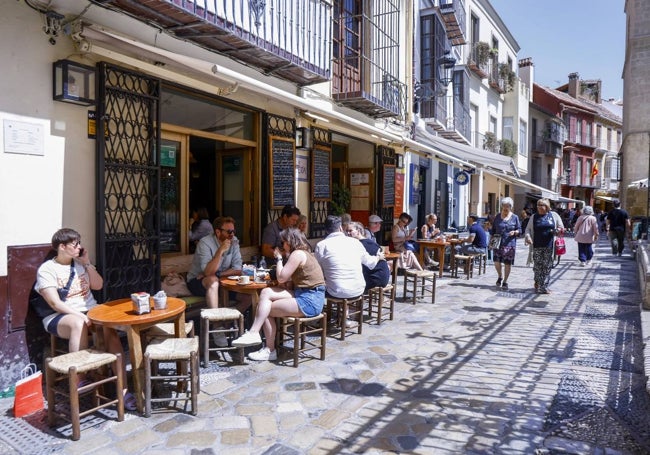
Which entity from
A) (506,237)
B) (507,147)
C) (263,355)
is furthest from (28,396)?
(507,147)

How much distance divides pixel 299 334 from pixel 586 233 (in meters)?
10.3

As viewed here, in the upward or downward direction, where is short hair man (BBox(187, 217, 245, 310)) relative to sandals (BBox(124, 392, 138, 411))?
upward

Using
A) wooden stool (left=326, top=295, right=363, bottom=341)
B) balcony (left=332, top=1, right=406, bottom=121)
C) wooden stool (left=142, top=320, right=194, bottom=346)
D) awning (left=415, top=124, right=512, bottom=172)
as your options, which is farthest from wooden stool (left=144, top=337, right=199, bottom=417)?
awning (left=415, top=124, right=512, bottom=172)

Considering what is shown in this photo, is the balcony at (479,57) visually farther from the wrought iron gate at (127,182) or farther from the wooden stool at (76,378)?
the wooden stool at (76,378)

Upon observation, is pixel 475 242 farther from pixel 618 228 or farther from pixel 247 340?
pixel 247 340

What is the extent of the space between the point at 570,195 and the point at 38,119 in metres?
42.7

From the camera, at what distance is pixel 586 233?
12211mm

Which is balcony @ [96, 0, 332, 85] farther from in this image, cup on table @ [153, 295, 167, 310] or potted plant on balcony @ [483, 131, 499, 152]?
potted plant on balcony @ [483, 131, 499, 152]

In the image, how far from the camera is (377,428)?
347 cm

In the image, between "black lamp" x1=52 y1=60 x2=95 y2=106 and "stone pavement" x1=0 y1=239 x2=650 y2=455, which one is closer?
"stone pavement" x1=0 y1=239 x2=650 y2=455

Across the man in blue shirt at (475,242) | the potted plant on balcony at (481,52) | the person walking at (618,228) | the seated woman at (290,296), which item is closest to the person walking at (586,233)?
the person walking at (618,228)

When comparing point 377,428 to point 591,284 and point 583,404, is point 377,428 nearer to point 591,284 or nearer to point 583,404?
point 583,404

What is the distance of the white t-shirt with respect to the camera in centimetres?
378

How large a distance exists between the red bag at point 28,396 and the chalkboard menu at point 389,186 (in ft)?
26.3
